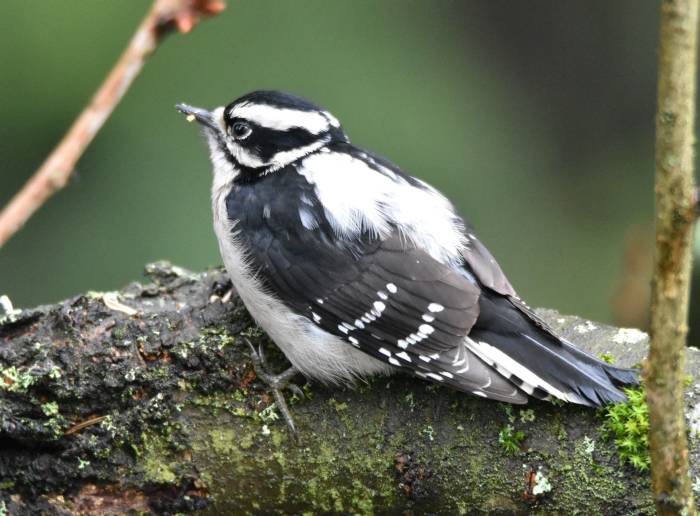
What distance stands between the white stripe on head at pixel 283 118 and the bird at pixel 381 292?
0.50 ft

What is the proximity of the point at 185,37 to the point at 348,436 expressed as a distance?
2.99 metres

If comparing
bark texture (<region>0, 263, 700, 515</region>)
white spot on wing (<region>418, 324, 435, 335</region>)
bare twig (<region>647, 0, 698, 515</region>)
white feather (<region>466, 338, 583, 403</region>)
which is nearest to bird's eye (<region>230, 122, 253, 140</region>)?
bark texture (<region>0, 263, 700, 515</region>)

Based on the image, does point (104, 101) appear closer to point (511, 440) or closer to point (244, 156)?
point (511, 440)

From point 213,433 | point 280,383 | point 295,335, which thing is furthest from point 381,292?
point 213,433

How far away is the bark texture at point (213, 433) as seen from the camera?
2.77m

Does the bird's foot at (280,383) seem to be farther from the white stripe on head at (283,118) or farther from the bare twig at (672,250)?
the bare twig at (672,250)

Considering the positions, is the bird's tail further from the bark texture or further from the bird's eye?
the bird's eye

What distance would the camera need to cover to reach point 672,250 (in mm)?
1963

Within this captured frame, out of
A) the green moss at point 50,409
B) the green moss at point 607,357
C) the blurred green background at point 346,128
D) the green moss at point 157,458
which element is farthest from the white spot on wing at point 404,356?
the blurred green background at point 346,128

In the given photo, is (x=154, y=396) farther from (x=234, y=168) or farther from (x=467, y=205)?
(x=467, y=205)

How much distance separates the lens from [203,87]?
509 cm

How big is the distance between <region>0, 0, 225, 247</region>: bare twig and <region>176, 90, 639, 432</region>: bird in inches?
70.3

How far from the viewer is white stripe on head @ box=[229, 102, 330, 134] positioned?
3.44m

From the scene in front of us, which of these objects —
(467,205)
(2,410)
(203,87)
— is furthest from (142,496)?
(467,205)
